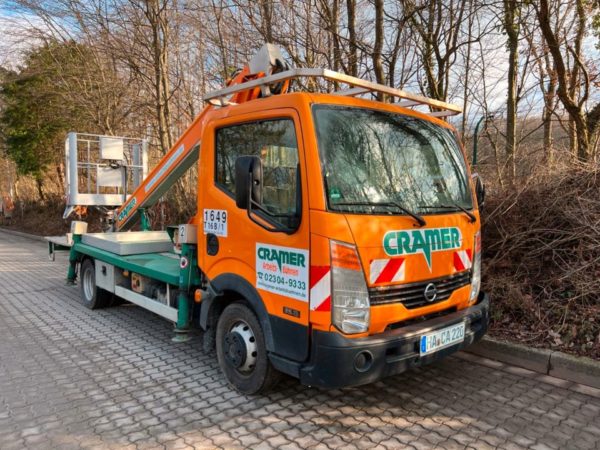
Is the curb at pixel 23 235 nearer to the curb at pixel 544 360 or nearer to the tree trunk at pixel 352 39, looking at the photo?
the tree trunk at pixel 352 39

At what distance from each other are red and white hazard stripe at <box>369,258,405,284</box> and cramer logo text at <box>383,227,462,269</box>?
2.5 inches

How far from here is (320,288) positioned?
2.89 m

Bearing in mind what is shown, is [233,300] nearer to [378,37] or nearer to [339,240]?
[339,240]

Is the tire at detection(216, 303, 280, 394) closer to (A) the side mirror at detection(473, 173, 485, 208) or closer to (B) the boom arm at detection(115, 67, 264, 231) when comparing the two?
(B) the boom arm at detection(115, 67, 264, 231)

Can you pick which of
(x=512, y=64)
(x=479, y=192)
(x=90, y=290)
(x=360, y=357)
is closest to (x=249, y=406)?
(x=360, y=357)

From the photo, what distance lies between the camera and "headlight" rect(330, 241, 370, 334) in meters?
2.86

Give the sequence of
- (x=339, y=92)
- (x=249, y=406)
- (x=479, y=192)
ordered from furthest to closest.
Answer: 1. (x=479, y=192)
2. (x=339, y=92)
3. (x=249, y=406)

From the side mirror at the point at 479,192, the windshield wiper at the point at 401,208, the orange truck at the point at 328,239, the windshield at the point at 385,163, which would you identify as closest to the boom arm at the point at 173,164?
the orange truck at the point at 328,239

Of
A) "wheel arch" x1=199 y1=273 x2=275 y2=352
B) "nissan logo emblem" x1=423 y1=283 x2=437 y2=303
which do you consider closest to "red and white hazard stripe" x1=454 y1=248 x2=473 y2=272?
"nissan logo emblem" x1=423 y1=283 x2=437 y2=303

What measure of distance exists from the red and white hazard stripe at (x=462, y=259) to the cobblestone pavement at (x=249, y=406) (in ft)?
3.46

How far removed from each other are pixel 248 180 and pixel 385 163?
105 centimetres

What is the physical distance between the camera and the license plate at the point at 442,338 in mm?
3137

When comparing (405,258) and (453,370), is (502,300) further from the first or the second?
(405,258)

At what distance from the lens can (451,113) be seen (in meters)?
4.25
